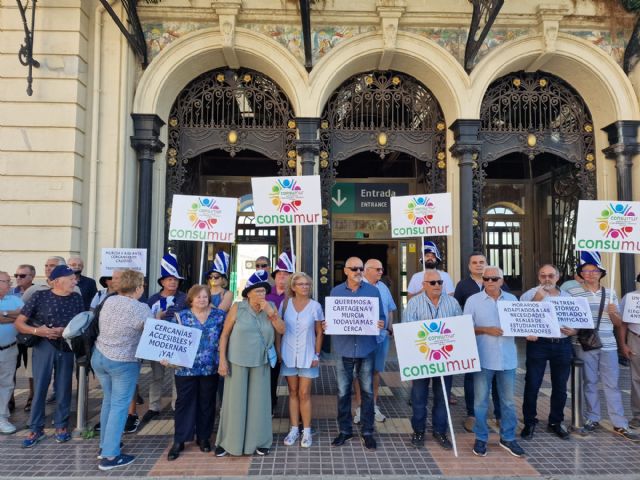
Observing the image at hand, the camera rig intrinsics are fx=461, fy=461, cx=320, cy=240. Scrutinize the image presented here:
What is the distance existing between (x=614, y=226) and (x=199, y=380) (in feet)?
18.5

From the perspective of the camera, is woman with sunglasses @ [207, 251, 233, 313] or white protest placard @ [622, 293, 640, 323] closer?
white protest placard @ [622, 293, 640, 323]

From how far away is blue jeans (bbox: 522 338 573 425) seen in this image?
5.11 m

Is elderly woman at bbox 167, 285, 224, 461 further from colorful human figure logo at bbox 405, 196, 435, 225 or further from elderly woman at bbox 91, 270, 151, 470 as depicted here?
colorful human figure logo at bbox 405, 196, 435, 225

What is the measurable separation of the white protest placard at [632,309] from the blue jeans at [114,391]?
553 cm

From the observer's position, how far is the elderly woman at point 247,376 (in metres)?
4.56

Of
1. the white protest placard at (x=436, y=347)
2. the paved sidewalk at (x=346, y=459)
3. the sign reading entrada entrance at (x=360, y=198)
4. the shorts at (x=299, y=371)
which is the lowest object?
the paved sidewalk at (x=346, y=459)

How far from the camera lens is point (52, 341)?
4934mm

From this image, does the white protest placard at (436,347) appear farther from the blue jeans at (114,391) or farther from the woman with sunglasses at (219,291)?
the blue jeans at (114,391)

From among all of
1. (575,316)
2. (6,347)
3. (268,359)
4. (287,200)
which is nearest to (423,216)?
(287,200)

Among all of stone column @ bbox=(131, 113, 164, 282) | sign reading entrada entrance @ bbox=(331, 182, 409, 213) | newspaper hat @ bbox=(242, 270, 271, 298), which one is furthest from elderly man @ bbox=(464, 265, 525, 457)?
sign reading entrada entrance @ bbox=(331, 182, 409, 213)

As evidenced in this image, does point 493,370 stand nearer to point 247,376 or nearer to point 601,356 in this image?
point 601,356

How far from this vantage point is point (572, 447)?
16.2ft

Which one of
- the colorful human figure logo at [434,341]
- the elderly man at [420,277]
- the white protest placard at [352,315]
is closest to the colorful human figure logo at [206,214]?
the white protest placard at [352,315]

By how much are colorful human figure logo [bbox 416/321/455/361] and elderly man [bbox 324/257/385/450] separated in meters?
0.49
